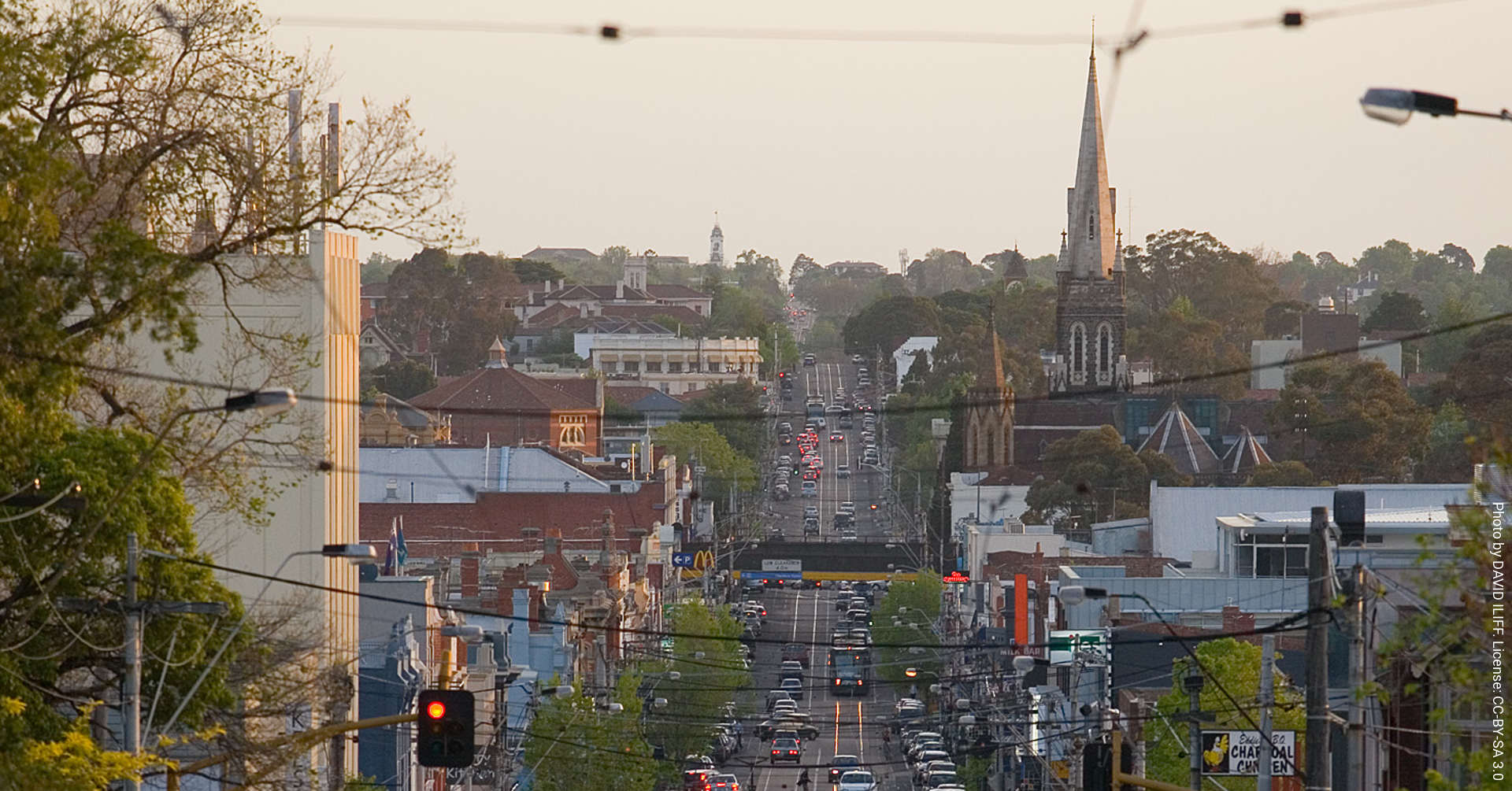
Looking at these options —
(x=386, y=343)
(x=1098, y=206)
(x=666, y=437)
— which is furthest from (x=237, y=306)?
(x=386, y=343)

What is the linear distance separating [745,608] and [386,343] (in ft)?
290

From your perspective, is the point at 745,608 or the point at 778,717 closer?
the point at 778,717

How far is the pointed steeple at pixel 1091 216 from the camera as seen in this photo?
15300cm

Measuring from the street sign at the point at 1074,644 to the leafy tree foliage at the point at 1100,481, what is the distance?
43570 millimetres

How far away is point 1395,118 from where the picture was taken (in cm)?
1455

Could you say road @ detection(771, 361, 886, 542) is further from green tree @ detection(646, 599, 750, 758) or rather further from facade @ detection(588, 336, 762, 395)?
green tree @ detection(646, 599, 750, 758)

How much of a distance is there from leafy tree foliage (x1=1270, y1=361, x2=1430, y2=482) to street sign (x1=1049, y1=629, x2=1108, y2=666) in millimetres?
47635

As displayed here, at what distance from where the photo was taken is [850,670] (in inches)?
3462

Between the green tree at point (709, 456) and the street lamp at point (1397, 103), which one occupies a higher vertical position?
the street lamp at point (1397, 103)

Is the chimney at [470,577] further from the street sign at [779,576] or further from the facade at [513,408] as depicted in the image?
the facade at [513,408]

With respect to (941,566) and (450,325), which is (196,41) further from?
(450,325)

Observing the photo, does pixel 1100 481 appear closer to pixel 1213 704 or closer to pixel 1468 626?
pixel 1213 704

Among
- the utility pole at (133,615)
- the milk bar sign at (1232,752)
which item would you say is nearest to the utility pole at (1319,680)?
the utility pole at (133,615)

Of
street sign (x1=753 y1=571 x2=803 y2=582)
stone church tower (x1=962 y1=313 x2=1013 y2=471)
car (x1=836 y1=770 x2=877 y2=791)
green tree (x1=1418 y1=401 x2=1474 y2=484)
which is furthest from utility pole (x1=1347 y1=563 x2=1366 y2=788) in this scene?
stone church tower (x1=962 y1=313 x2=1013 y2=471)
